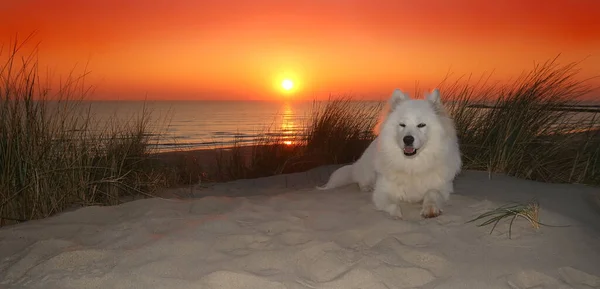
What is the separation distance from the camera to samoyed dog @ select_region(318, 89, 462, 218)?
4.11 metres

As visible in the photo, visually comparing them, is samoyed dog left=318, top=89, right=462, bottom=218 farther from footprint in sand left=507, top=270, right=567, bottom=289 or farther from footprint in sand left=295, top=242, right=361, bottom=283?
footprint in sand left=507, top=270, right=567, bottom=289

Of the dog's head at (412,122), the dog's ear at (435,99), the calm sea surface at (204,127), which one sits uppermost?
the dog's ear at (435,99)

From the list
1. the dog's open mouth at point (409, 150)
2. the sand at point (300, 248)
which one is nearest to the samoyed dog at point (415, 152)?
the dog's open mouth at point (409, 150)

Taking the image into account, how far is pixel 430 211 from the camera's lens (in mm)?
3775

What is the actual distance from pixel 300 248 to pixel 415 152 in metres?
1.55

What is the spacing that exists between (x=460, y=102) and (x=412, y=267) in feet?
16.4

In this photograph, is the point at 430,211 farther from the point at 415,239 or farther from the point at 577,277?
the point at 577,277

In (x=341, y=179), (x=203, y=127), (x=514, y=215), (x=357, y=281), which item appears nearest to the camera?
(x=357, y=281)

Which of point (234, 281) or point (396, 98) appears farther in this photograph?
point (396, 98)

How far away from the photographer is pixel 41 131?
4746 mm

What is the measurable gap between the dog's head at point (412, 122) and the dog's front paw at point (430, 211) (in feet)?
1.69

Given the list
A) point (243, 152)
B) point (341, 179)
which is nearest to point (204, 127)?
point (243, 152)

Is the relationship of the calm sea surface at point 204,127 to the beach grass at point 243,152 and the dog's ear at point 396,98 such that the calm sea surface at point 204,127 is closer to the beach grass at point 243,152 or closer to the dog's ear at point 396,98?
the beach grass at point 243,152

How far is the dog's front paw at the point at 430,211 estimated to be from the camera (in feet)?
12.3
